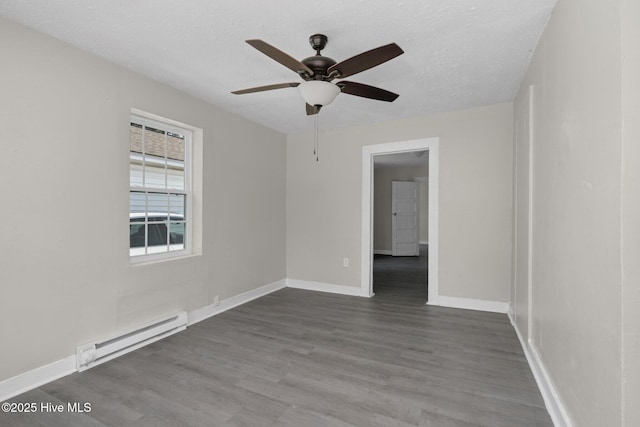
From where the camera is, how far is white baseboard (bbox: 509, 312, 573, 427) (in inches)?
65.8

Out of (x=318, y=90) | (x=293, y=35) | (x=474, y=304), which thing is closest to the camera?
(x=318, y=90)

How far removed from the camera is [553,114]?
6.26 feet

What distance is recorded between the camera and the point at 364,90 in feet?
7.59

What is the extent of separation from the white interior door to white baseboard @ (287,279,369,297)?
4.21 meters

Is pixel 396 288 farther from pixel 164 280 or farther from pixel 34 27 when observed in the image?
pixel 34 27

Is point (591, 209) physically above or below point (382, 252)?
above

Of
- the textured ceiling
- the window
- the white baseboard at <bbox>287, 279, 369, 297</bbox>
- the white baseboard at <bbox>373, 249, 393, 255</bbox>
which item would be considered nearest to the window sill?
the window

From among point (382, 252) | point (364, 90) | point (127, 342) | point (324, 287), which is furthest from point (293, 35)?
point (382, 252)

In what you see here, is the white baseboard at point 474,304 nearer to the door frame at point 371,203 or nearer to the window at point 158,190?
the door frame at point 371,203

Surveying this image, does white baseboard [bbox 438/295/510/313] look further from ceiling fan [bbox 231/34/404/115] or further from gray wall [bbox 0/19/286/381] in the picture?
gray wall [bbox 0/19/286/381]

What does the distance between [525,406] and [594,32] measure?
204 cm

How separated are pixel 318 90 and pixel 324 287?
3.28m

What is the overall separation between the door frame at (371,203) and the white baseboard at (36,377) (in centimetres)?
327

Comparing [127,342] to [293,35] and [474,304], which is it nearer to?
[293,35]
